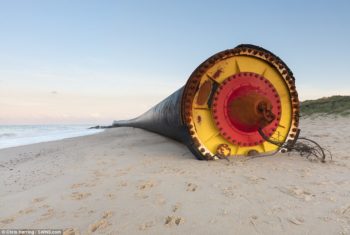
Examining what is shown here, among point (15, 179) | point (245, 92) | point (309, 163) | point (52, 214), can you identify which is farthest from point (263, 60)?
point (15, 179)

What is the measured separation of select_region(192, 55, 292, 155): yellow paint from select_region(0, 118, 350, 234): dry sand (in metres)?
0.39

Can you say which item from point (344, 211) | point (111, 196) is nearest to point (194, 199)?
point (111, 196)

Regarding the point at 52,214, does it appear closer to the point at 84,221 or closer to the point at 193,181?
the point at 84,221

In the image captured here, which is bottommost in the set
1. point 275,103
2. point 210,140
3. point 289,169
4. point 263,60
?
point 289,169

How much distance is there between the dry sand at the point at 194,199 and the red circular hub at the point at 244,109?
463mm

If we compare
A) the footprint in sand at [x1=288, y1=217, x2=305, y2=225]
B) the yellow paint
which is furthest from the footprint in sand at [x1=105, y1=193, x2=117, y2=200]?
the yellow paint

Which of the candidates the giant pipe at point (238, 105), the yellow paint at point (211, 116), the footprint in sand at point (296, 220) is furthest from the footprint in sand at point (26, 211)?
the yellow paint at point (211, 116)

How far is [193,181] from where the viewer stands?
2.83 m

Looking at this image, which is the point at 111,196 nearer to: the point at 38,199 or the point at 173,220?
the point at 38,199

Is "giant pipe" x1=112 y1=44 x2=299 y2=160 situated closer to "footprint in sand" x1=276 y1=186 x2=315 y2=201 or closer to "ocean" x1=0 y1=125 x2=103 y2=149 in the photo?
"footprint in sand" x1=276 y1=186 x2=315 y2=201

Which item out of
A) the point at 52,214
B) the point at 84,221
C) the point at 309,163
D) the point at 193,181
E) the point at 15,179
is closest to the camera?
the point at 84,221

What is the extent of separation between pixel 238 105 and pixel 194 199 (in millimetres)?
2015

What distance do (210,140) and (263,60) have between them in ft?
4.84

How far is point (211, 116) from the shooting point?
4.02m
